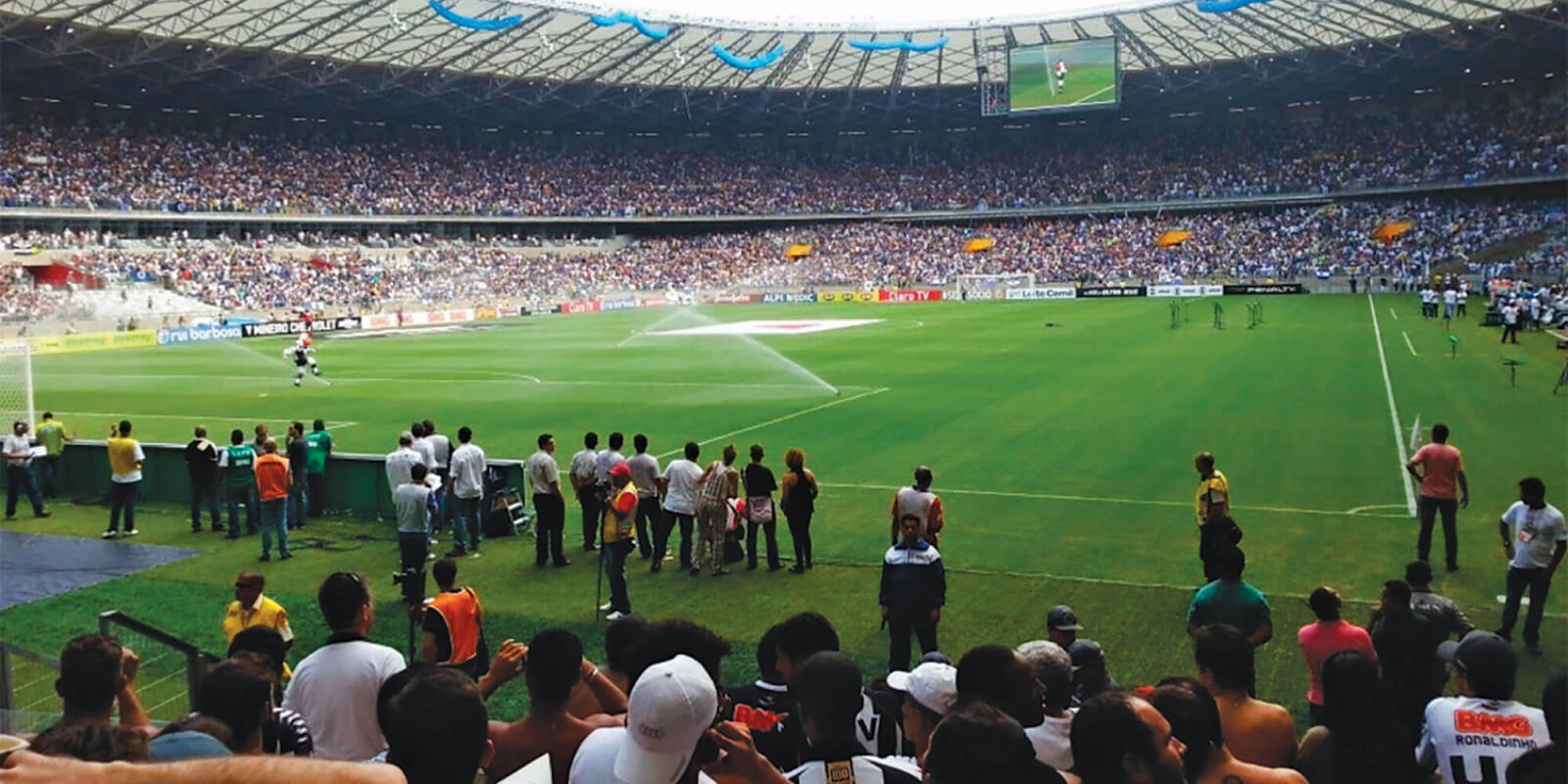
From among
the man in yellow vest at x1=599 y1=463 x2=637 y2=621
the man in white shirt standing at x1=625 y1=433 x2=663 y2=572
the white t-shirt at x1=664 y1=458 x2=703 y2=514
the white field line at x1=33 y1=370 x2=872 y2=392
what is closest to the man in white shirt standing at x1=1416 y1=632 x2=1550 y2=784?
the man in yellow vest at x1=599 y1=463 x2=637 y2=621

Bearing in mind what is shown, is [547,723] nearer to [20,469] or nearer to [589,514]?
[589,514]

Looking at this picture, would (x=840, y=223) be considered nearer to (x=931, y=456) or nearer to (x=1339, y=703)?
(x=931, y=456)

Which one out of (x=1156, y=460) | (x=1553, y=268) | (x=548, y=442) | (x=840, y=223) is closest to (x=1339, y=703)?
(x=548, y=442)

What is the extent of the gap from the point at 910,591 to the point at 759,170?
102973 millimetres

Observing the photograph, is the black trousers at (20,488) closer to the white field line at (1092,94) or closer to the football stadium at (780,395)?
the football stadium at (780,395)

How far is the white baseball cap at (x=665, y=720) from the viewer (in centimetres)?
356

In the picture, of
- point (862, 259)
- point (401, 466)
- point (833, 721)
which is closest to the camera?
point (833, 721)

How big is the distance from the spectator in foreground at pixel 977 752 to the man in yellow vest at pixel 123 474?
618 inches

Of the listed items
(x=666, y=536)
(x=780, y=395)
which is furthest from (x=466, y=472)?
(x=780, y=395)

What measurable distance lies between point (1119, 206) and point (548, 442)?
287 feet

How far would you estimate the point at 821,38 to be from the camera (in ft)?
278

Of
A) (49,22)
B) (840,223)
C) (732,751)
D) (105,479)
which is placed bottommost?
(105,479)

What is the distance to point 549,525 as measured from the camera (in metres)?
14.3

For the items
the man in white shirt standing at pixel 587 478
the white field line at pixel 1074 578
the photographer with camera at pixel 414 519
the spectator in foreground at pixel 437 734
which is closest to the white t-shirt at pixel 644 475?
the man in white shirt standing at pixel 587 478
